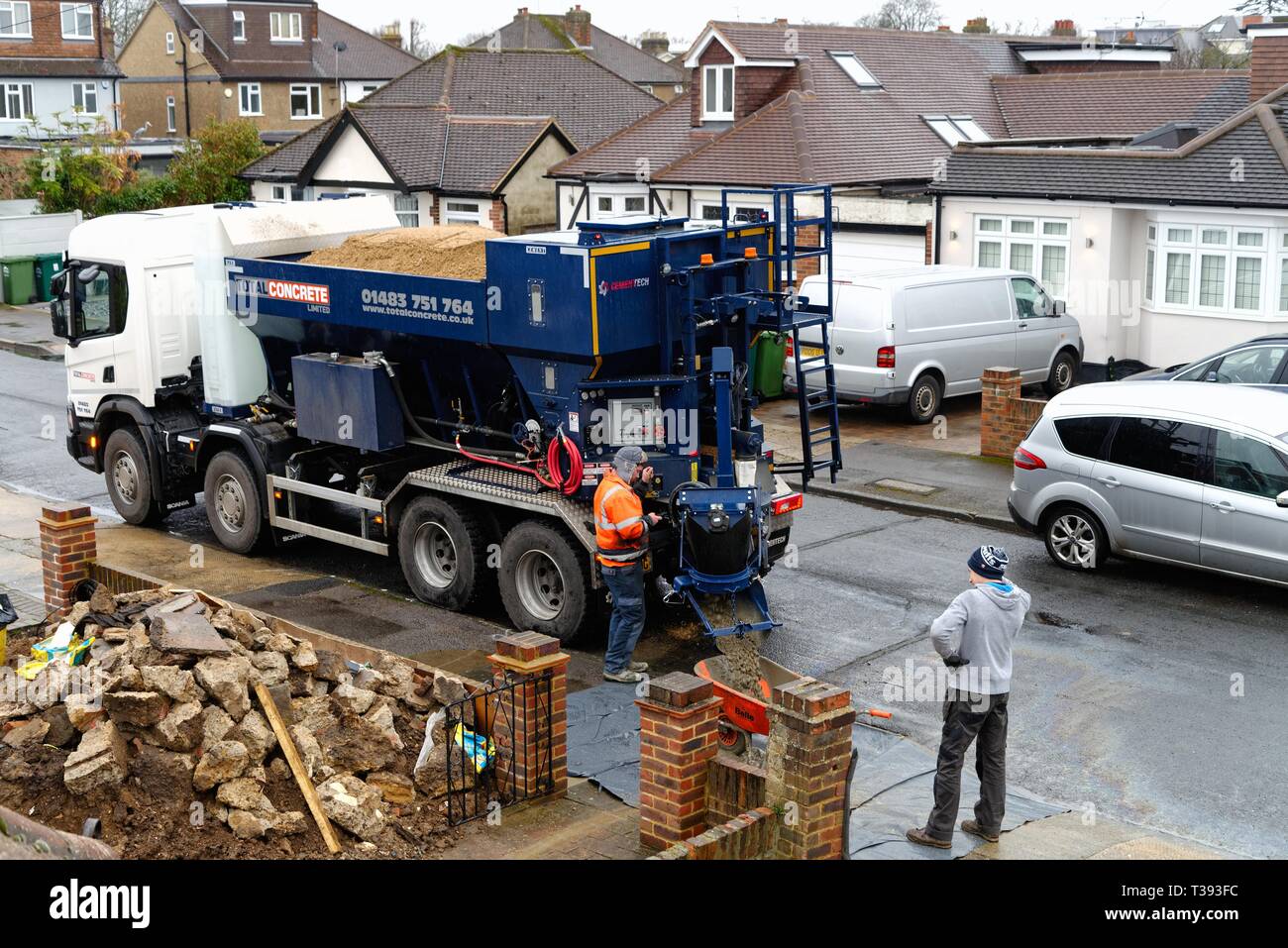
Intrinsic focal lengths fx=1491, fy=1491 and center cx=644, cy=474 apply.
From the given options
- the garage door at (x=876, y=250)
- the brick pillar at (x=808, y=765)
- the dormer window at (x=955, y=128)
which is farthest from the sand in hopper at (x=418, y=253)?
the dormer window at (x=955, y=128)

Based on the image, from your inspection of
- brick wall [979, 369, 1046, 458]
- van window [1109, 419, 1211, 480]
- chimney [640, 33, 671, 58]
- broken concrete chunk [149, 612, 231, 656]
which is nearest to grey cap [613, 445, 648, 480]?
broken concrete chunk [149, 612, 231, 656]

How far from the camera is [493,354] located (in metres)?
12.2

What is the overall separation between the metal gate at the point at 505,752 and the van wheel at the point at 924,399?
12.4m

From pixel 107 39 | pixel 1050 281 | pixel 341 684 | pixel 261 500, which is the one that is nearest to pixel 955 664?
pixel 341 684

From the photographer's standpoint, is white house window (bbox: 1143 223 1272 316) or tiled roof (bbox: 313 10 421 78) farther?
Result: tiled roof (bbox: 313 10 421 78)

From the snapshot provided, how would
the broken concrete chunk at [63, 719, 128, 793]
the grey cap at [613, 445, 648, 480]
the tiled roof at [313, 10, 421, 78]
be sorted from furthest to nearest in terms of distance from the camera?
the tiled roof at [313, 10, 421, 78] < the grey cap at [613, 445, 648, 480] < the broken concrete chunk at [63, 719, 128, 793]

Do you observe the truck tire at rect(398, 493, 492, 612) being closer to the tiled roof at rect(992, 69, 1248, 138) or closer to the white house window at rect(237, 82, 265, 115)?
the tiled roof at rect(992, 69, 1248, 138)

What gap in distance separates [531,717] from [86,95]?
55264mm

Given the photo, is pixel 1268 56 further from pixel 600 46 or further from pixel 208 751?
pixel 600 46

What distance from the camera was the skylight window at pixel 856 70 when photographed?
2998cm

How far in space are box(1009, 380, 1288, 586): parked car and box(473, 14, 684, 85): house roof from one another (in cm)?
4292

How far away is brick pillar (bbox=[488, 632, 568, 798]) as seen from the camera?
28.5 feet

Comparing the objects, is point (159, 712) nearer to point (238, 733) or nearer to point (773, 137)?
point (238, 733)

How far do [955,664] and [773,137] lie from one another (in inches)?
813
